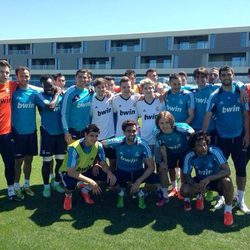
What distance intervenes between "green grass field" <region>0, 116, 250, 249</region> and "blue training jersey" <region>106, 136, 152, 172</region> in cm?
62

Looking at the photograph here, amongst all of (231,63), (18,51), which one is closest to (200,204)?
(231,63)

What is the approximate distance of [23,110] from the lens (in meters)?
6.05

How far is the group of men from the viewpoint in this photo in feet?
18.4

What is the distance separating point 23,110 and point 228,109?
336 cm

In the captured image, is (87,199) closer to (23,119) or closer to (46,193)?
(46,193)

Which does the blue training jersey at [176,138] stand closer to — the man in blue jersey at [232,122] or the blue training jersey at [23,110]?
the man in blue jersey at [232,122]

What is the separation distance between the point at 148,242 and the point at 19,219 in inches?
77.5

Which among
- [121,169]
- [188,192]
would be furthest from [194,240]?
[121,169]

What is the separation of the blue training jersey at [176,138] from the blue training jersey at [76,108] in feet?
4.44

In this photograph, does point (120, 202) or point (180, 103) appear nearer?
point (120, 202)

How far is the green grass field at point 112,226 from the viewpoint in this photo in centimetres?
454

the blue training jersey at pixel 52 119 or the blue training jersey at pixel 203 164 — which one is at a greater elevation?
the blue training jersey at pixel 52 119

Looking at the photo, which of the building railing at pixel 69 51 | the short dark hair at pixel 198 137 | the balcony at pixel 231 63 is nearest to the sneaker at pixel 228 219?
the short dark hair at pixel 198 137

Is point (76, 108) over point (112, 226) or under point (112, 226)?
over
